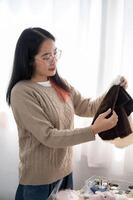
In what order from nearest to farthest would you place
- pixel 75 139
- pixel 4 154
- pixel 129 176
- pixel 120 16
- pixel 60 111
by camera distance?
pixel 75 139, pixel 60 111, pixel 120 16, pixel 129 176, pixel 4 154

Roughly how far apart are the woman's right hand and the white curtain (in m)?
0.59

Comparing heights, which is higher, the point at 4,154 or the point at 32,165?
the point at 32,165

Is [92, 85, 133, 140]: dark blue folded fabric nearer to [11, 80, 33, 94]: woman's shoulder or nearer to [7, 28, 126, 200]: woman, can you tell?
[7, 28, 126, 200]: woman

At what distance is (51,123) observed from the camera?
143 cm

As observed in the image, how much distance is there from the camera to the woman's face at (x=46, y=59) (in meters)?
1.43

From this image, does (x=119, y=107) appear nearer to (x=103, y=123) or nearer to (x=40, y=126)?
(x=103, y=123)

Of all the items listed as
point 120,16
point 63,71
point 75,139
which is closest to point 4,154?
point 63,71

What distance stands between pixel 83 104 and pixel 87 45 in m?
0.44

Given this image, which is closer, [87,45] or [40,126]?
[40,126]

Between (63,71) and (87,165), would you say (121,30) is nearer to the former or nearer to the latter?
(63,71)

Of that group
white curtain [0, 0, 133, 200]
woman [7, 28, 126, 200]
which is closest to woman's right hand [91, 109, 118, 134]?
woman [7, 28, 126, 200]

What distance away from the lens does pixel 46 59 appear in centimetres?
145

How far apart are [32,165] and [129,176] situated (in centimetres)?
78

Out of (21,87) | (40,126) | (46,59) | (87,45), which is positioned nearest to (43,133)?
(40,126)
